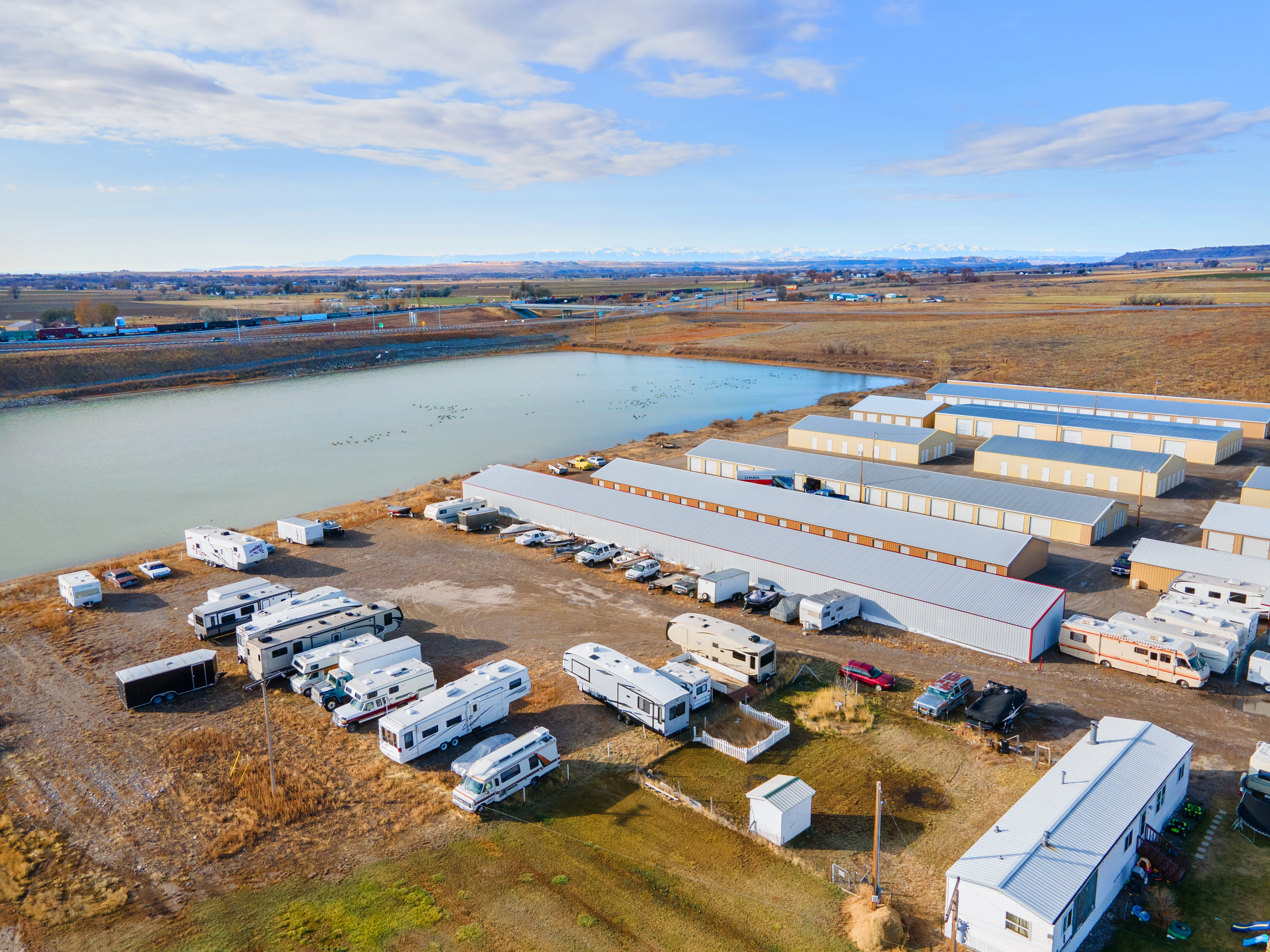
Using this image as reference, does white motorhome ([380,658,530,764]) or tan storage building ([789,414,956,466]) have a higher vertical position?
tan storage building ([789,414,956,466])

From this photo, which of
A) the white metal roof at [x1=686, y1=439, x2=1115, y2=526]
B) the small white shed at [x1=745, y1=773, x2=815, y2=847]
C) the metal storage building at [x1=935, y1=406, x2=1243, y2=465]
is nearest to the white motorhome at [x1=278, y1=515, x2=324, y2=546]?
the white metal roof at [x1=686, y1=439, x2=1115, y2=526]

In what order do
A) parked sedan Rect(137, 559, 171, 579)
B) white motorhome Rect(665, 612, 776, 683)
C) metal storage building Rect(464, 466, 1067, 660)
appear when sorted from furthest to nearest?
1. parked sedan Rect(137, 559, 171, 579)
2. metal storage building Rect(464, 466, 1067, 660)
3. white motorhome Rect(665, 612, 776, 683)

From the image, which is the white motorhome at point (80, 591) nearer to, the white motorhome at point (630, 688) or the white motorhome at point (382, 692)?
the white motorhome at point (382, 692)

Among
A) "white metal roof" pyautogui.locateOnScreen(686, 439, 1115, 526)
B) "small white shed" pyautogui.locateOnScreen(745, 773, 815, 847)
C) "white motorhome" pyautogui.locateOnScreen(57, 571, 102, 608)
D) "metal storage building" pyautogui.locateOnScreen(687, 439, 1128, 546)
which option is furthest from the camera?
"white metal roof" pyautogui.locateOnScreen(686, 439, 1115, 526)

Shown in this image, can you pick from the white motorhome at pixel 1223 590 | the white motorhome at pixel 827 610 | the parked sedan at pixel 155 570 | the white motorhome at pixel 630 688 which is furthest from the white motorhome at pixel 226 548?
the white motorhome at pixel 1223 590

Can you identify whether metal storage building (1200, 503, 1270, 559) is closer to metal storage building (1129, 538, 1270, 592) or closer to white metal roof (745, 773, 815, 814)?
metal storage building (1129, 538, 1270, 592)

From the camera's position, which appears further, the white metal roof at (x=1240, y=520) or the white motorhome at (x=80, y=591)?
the white metal roof at (x=1240, y=520)

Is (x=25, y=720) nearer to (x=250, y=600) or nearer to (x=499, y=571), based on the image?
(x=250, y=600)
